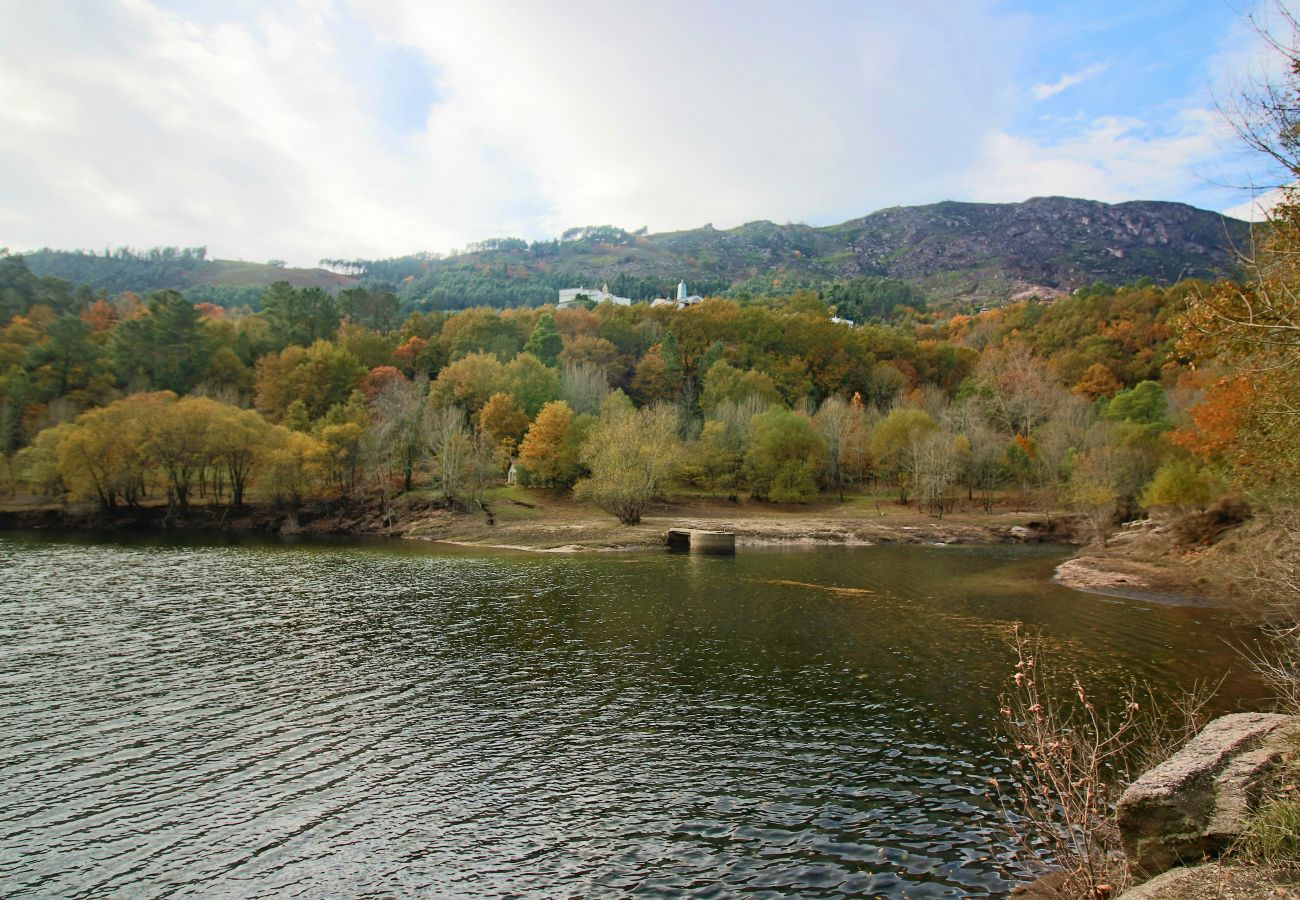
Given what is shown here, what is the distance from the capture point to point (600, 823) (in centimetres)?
1429

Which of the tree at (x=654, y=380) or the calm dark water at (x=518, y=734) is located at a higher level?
the tree at (x=654, y=380)

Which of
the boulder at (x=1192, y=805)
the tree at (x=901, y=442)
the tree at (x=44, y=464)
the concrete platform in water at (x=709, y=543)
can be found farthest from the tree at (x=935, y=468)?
the tree at (x=44, y=464)

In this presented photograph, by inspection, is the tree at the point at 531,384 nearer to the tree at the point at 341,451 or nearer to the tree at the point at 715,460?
the tree at the point at 715,460

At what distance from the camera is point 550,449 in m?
82.4

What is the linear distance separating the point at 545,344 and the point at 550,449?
137 ft

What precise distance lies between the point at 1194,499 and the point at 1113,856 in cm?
4952

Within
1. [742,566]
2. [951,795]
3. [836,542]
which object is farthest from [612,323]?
[951,795]

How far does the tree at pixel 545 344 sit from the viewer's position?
119 meters

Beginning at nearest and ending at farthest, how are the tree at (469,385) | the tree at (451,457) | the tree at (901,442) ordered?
the tree at (451,457), the tree at (901,442), the tree at (469,385)

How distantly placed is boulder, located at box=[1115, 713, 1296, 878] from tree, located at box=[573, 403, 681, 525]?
194 ft

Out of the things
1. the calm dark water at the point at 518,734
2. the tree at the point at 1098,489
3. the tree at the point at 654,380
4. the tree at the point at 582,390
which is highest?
the tree at the point at 654,380

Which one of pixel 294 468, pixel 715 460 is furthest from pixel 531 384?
pixel 294 468

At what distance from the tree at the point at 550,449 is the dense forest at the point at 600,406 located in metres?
0.34

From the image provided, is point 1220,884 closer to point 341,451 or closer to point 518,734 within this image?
point 518,734
